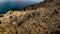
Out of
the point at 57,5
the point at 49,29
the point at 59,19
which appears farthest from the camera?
the point at 57,5

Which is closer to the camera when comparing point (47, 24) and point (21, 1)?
point (47, 24)

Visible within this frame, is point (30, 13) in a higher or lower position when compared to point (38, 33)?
higher

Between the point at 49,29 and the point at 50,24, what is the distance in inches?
17.4

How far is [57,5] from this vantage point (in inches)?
446

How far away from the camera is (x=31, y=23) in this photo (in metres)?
8.68

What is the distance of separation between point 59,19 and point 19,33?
110 inches

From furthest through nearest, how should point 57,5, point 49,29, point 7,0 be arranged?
point 7,0
point 57,5
point 49,29

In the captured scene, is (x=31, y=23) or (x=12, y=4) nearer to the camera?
(x=31, y=23)

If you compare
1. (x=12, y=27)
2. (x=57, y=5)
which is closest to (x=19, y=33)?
(x=12, y=27)

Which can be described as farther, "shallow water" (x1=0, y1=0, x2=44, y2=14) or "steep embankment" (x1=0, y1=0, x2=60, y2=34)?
"shallow water" (x1=0, y1=0, x2=44, y2=14)

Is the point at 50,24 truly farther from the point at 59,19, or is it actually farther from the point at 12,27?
Result: the point at 12,27

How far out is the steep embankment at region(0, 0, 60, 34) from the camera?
8165 mm

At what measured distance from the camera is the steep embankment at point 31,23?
8.16 metres

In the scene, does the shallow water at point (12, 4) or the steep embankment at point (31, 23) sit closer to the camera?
the steep embankment at point (31, 23)
